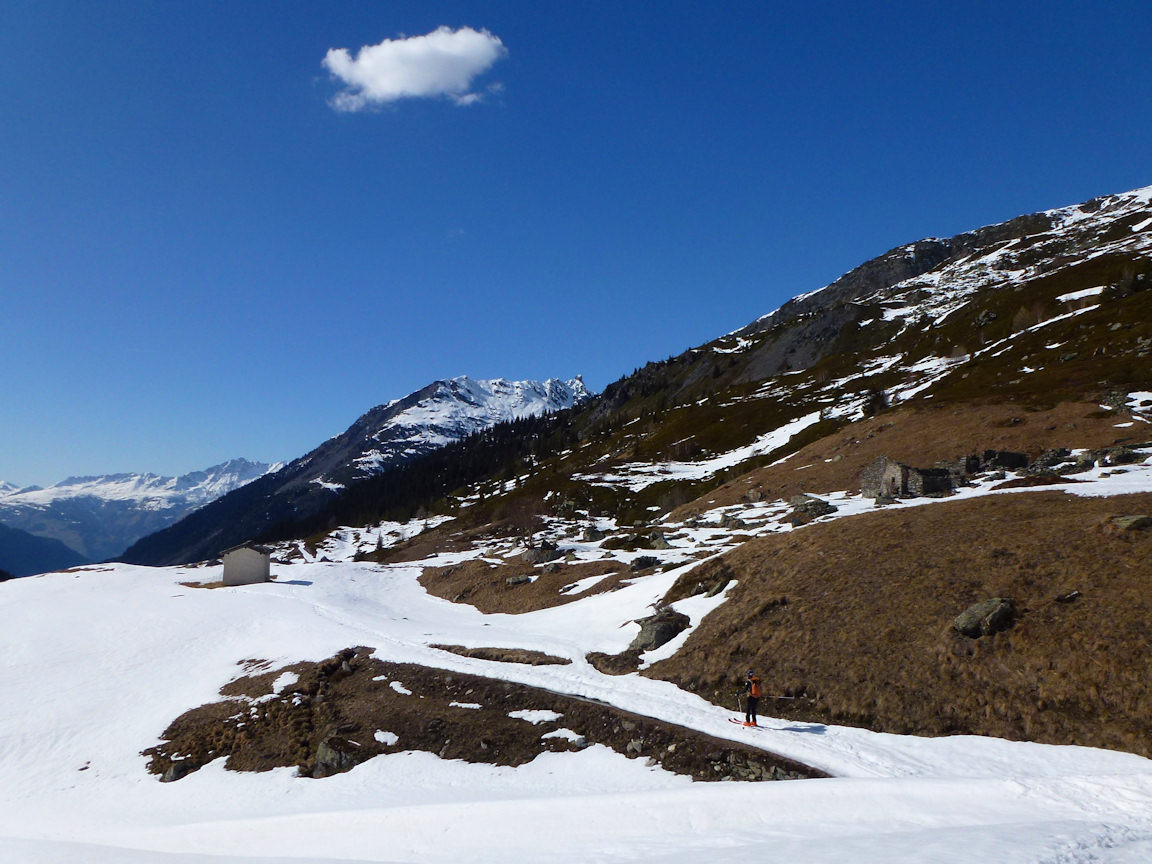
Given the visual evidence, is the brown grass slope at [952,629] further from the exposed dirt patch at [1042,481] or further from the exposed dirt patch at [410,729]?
the exposed dirt patch at [1042,481]

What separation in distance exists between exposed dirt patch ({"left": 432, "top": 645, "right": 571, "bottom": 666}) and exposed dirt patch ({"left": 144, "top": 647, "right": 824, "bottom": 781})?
3417 mm

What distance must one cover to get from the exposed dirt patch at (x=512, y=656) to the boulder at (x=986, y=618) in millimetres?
18352

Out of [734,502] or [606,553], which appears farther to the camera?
[734,502]

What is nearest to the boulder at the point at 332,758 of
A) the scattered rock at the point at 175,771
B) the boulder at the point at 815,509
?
the scattered rock at the point at 175,771

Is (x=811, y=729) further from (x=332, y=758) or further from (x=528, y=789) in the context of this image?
(x=332, y=758)

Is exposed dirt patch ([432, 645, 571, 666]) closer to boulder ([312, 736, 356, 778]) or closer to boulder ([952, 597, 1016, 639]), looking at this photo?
boulder ([312, 736, 356, 778])

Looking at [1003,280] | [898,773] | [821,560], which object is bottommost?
[898,773]

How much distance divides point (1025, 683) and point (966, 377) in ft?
276

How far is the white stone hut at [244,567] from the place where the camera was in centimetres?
7275

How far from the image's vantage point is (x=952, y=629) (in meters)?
23.0

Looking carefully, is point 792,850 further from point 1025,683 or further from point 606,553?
point 606,553

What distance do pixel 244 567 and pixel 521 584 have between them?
131 feet

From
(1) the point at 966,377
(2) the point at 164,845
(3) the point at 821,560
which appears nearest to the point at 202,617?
(2) the point at 164,845

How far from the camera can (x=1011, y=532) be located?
28016mm
